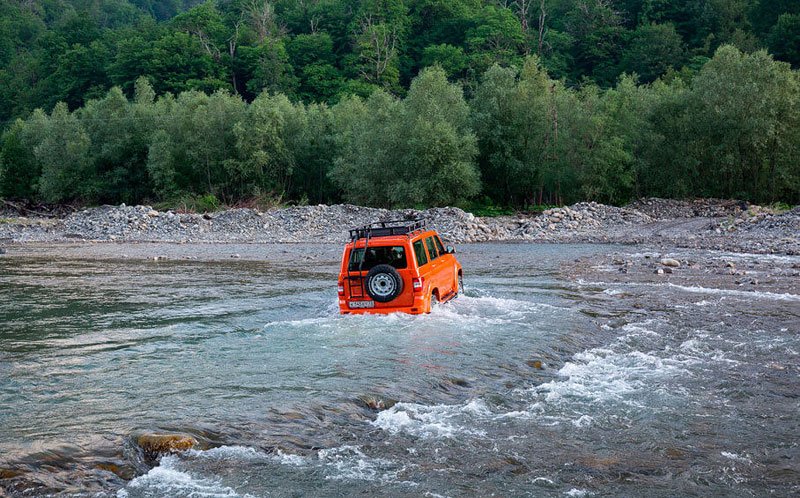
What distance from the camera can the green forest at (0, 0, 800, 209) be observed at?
4909cm

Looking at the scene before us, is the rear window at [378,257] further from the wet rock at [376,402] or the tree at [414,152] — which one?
the tree at [414,152]

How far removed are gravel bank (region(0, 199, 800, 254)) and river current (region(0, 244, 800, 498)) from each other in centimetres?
1775

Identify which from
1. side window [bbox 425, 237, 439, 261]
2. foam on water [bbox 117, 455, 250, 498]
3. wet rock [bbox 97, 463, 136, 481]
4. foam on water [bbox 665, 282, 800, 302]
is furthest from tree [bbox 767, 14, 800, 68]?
wet rock [bbox 97, 463, 136, 481]

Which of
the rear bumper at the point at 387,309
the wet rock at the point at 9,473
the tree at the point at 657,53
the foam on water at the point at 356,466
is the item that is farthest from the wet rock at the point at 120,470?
the tree at the point at 657,53

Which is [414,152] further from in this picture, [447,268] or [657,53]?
[657,53]

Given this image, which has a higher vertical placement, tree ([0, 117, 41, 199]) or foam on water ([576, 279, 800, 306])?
tree ([0, 117, 41, 199])

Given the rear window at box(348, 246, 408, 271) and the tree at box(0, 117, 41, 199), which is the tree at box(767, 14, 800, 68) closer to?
the rear window at box(348, 246, 408, 271)

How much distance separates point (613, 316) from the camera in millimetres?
15820

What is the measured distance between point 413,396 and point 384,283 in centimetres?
510

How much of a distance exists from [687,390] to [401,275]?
651 centimetres

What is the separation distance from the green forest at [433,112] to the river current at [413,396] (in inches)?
1295

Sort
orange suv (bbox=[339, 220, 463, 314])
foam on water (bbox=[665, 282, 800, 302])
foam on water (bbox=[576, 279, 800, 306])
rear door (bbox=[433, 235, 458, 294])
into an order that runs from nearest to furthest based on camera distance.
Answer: orange suv (bbox=[339, 220, 463, 314]) < rear door (bbox=[433, 235, 458, 294]) < foam on water (bbox=[665, 282, 800, 302]) < foam on water (bbox=[576, 279, 800, 306])

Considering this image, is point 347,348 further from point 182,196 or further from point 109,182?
point 109,182

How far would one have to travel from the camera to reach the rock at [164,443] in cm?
795
